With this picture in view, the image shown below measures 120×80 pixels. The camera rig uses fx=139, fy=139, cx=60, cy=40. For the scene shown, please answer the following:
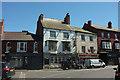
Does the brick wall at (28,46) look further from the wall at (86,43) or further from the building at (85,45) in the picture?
the wall at (86,43)

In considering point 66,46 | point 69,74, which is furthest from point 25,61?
point 69,74

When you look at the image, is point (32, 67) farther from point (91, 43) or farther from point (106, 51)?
point (106, 51)

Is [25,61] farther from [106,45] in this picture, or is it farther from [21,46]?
[106,45]

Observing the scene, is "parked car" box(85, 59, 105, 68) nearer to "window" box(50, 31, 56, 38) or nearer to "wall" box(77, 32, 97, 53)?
"wall" box(77, 32, 97, 53)

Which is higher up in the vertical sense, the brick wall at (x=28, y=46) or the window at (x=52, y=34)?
the window at (x=52, y=34)

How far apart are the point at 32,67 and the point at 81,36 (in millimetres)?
14311

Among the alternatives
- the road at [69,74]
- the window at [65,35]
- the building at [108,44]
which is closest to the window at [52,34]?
the window at [65,35]

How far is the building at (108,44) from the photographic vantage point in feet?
121

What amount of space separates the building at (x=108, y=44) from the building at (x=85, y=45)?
1.58m

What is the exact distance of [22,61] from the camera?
28.6 metres

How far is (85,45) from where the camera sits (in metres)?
35.0

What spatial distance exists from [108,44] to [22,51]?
75.4 ft

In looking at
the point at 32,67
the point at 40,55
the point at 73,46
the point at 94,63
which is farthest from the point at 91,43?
the point at 32,67

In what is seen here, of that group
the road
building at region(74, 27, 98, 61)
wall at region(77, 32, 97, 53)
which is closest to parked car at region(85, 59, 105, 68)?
building at region(74, 27, 98, 61)
